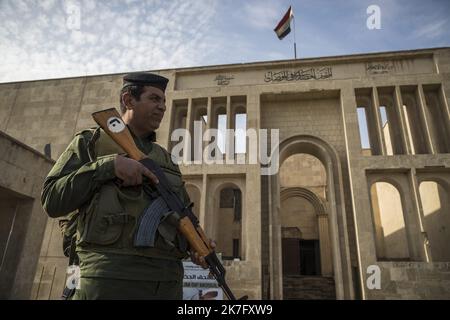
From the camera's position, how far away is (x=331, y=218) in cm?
1180

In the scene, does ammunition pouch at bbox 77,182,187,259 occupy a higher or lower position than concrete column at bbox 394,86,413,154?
lower

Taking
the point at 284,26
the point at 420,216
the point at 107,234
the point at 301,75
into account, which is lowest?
the point at 107,234

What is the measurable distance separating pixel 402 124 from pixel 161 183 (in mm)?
12834

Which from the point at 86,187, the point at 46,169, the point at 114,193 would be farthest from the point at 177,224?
the point at 46,169

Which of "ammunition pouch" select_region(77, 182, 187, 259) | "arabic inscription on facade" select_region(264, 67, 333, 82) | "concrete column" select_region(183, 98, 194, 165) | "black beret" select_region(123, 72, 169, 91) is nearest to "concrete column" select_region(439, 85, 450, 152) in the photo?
"arabic inscription on facade" select_region(264, 67, 333, 82)

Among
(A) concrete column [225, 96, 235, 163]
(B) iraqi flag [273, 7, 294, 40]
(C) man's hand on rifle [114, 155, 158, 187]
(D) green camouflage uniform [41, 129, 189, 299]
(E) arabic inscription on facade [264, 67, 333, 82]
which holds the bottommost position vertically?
(D) green camouflage uniform [41, 129, 189, 299]

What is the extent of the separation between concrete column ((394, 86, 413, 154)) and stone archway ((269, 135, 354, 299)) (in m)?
2.78

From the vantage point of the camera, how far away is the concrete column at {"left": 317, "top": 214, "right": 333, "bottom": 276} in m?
16.5

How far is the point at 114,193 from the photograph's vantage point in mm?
2033

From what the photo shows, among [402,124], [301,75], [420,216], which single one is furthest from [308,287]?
[301,75]

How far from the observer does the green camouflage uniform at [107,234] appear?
179cm

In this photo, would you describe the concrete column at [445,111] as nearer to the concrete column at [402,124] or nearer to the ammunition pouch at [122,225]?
the concrete column at [402,124]

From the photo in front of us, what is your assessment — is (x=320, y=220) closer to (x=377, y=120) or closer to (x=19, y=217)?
(x=377, y=120)

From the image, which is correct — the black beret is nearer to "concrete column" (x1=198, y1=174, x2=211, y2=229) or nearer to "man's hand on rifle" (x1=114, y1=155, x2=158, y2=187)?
"man's hand on rifle" (x1=114, y1=155, x2=158, y2=187)
